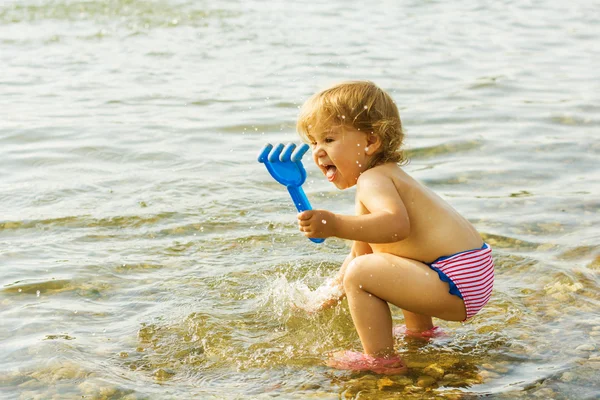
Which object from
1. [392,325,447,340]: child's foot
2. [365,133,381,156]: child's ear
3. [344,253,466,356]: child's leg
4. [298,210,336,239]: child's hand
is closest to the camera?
[298,210,336,239]: child's hand

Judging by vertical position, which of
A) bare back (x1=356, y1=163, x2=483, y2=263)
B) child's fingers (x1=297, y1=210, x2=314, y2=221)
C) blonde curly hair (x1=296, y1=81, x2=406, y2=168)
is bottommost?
bare back (x1=356, y1=163, x2=483, y2=263)

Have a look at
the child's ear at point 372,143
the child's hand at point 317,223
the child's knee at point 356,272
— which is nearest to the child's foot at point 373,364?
the child's knee at point 356,272

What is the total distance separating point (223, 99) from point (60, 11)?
235 inches

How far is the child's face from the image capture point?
3979 millimetres

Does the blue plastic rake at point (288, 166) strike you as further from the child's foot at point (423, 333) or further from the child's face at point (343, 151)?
the child's foot at point (423, 333)

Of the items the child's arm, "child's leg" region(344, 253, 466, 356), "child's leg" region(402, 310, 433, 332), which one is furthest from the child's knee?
"child's leg" region(402, 310, 433, 332)

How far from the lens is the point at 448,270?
12.7 ft

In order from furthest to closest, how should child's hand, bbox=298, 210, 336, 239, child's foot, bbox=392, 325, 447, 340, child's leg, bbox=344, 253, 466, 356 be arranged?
child's foot, bbox=392, 325, 447, 340
child's leg, bbox=344, 253, 466, 356
child's hand, bbox=298, 210, 336, 239

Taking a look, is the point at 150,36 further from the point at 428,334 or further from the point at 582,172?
the point at 428,334

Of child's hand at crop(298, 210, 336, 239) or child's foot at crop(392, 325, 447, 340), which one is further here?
child's foot at crop(392, 325, 447, 340)

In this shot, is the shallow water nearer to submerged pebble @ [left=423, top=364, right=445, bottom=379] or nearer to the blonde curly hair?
submerged pebble @ [left=423, top=364, right=445, bottom=379]

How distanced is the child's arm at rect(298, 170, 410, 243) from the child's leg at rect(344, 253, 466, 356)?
155mm

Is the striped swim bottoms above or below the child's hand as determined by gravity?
below

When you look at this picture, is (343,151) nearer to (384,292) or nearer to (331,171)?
(331,171)
